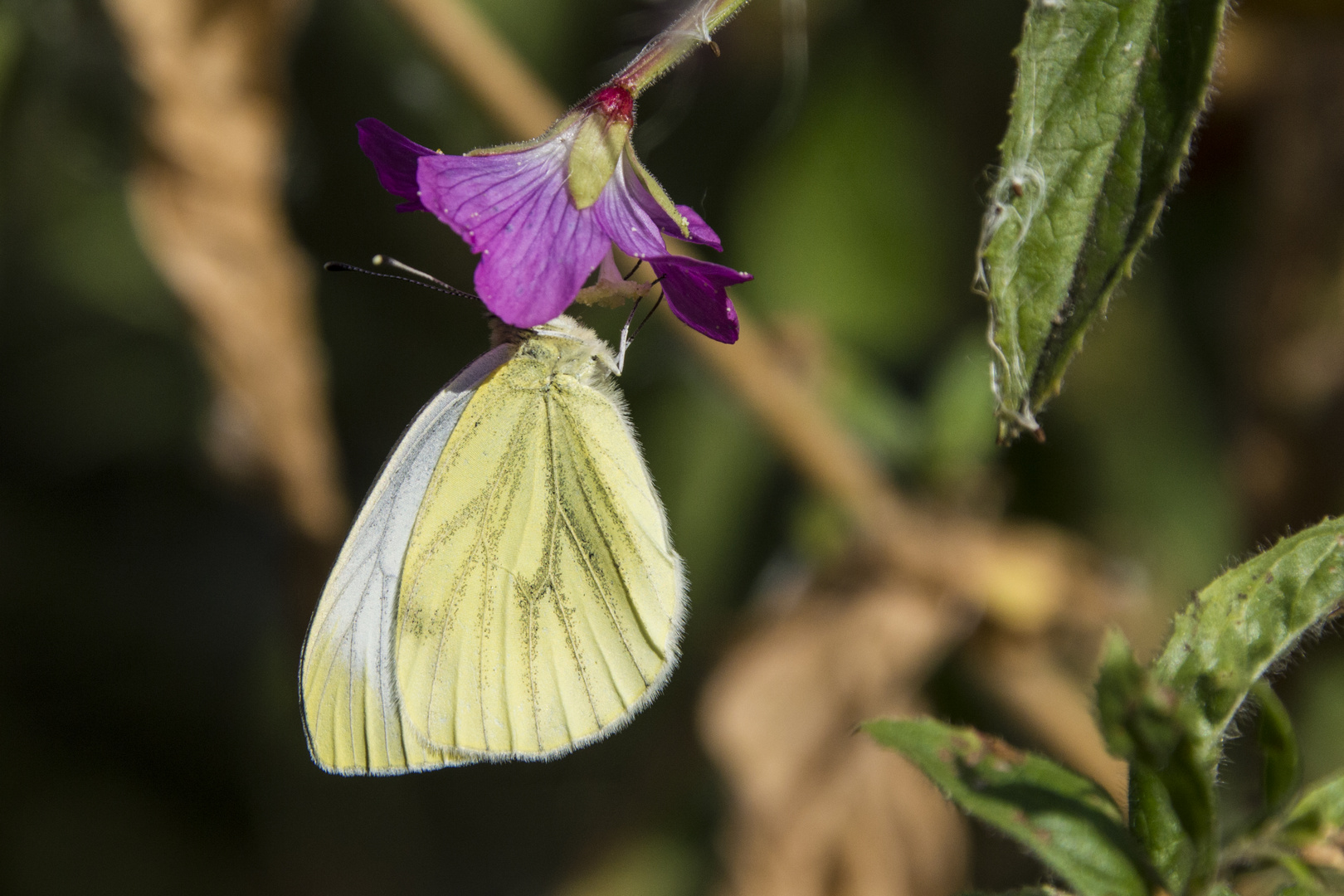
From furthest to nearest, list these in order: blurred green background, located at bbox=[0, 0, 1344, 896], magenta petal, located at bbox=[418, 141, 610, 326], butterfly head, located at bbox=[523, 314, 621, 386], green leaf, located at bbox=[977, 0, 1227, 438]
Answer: blurred green background, located at bbox=[0, 0, 1344, 896] → butterfly head, located at bbox=[523, 314, 621, 386] → magenta petal, located at bbox=[418, 141, 610, 326] → green leaf, located at bbox=[977, 0, 1227, 438]

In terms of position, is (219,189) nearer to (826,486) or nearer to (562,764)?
(826,486)

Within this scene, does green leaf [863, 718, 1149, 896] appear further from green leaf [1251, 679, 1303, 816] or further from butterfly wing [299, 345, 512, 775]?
butterfly wing [299, 345, 512, 775]

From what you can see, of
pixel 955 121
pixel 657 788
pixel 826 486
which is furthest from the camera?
pixel 955 121

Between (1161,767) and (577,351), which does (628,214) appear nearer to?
(577,351)

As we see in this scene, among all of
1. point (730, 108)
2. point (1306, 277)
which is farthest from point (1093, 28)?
point (730, 108)

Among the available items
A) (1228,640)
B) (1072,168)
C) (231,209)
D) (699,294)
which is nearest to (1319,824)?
(1228,640)

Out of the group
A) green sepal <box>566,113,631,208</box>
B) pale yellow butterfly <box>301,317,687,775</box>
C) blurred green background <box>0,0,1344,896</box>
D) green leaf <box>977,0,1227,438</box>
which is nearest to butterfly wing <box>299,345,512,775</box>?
pale yellow butterfly <box>301,317,687,775</box>

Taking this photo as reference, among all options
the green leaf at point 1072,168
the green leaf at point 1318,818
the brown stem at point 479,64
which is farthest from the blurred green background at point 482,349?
the green leaf at point 1318,818
